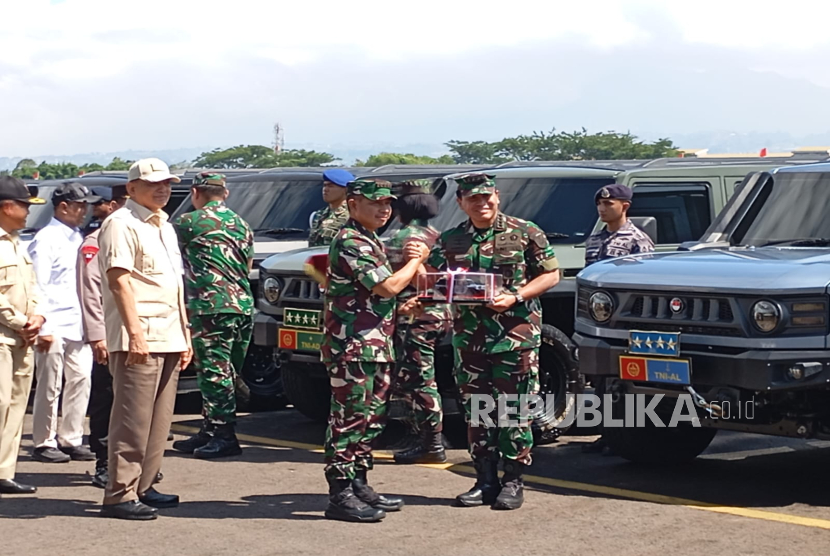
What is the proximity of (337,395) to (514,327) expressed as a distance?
1074mm

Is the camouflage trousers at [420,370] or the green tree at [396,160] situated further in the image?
the green tree at [396,160]

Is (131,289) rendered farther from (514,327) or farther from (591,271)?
(591,271)

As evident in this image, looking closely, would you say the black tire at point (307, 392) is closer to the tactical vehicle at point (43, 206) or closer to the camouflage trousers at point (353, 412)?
the camouflage trousers at point (353, 412)

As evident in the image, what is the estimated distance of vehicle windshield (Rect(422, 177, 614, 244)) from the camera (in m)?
10.2

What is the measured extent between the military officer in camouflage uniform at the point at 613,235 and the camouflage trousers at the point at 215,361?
2.54 metres

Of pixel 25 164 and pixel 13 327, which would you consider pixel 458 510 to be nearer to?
pixel 13 327

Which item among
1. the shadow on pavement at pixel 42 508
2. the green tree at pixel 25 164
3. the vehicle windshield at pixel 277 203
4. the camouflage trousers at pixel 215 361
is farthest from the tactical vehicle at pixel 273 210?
the green tree at pixel 25 164

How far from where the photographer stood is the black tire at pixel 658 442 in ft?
28.5

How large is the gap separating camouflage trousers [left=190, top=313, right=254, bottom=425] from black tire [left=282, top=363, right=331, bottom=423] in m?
1.20

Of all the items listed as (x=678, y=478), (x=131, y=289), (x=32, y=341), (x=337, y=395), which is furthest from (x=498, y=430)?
(x=32, y=341)

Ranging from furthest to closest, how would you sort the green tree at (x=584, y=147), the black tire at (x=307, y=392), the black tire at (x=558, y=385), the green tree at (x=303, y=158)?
the green tree at (x=303, y=158) → the green tree at (x=584, y=147) → the black tire at (x=307, y=392) → the black tire at (x=558, y=385)

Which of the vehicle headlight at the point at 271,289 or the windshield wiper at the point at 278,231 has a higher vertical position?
the windshield wiper at the point at 278,231

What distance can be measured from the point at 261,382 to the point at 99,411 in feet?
11.4

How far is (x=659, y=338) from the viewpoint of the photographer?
303 inches
